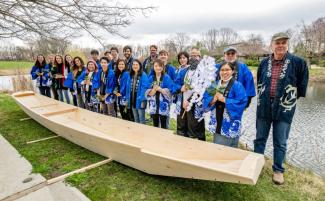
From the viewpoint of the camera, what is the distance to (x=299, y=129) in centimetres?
778

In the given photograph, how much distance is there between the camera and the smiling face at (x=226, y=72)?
2922 mm

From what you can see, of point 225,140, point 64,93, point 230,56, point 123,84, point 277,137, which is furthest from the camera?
point 64,93

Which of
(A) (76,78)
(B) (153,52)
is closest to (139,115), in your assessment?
(B) (153,52)

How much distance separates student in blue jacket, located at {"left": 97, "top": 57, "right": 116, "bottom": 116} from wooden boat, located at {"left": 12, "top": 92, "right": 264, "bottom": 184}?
51cm

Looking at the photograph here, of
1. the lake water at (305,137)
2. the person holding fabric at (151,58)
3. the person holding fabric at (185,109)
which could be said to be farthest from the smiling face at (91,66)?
the lake water at (305,137)

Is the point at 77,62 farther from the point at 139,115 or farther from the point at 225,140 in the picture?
the point at 225,140

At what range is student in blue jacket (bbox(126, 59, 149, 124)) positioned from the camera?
4.24 meters

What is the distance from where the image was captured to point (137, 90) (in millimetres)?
4344

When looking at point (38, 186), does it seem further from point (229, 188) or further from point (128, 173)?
point (229, 188)

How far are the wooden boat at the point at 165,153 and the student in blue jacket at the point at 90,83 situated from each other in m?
0.83

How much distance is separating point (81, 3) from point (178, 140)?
11.8 ft

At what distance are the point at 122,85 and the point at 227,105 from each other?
2.44m

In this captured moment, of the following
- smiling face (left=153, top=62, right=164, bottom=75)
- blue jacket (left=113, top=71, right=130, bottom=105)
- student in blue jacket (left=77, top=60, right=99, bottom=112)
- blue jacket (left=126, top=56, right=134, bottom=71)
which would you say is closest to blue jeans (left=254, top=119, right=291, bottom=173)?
smiling face (left=153, top=62, right=164, bottom=75)

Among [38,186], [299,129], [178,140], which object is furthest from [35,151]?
[299,129]
